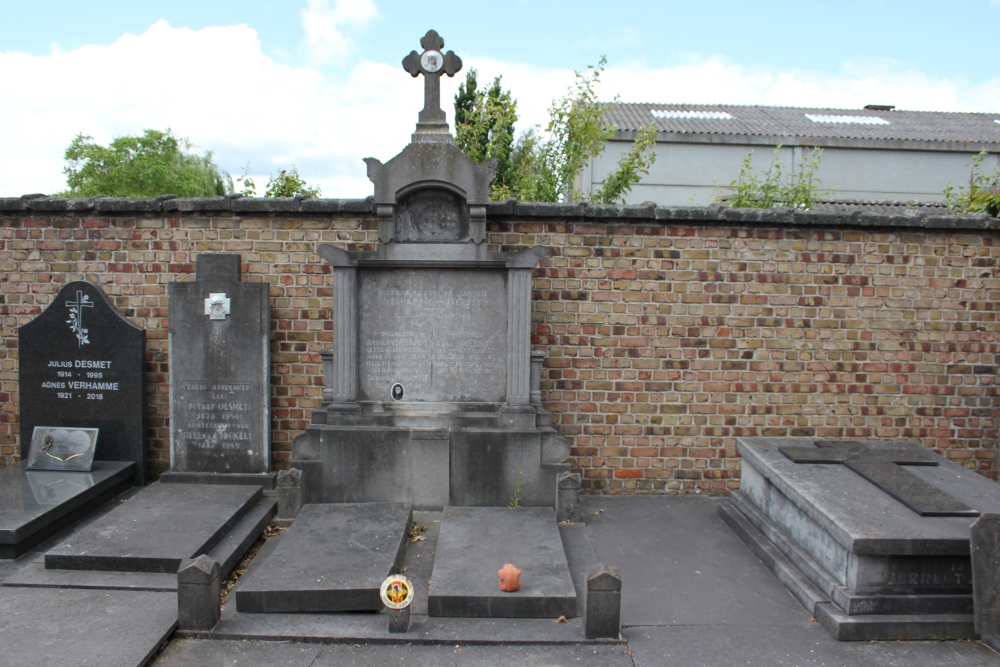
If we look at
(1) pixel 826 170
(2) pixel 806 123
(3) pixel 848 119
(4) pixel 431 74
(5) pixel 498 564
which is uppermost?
(3) pixel 848 119

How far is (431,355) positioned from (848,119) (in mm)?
19513

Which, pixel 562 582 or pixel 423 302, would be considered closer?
pixel 562 582

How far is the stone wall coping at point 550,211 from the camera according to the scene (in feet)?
20.9

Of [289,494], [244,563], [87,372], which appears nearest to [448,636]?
[244,563]

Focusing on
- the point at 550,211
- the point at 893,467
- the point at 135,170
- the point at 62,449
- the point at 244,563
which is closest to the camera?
the point at 244,563

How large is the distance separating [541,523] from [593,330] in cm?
200

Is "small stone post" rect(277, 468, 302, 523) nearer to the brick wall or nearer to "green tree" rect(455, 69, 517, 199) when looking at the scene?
the brick wall

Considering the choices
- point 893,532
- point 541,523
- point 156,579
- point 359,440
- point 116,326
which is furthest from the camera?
point 116,326

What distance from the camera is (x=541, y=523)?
535 cm

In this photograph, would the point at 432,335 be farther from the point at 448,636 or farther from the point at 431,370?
the point at 448,636

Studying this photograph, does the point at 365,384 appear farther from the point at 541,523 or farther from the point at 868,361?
the point at 868,361

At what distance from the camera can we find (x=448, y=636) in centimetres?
398

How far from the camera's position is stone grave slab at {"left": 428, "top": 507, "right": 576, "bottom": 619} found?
4176 mm

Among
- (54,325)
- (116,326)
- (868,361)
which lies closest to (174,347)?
(116,326)
